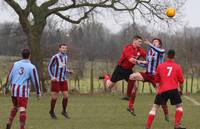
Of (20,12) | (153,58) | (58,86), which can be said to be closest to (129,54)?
(153,58)

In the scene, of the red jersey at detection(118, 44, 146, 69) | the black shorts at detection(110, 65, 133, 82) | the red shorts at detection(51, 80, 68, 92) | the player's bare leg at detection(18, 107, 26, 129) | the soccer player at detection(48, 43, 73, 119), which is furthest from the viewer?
the red shorts at detection(51, 80, 68, 92)

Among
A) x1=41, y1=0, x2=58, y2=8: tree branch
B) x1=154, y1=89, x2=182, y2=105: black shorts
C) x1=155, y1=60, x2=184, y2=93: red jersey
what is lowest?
A: x1=154, y1=89, x2=182, y2=105: black shorts

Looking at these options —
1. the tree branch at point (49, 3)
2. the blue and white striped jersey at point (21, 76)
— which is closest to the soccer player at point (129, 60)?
the blue and white striped jersey at point (21, 76)

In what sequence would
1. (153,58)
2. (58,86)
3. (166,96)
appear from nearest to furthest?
(166,96) → (153,58) → (58,86)

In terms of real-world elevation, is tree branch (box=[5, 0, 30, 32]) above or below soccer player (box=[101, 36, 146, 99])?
above

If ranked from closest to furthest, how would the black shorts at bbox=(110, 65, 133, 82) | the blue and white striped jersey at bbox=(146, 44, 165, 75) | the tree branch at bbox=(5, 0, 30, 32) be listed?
1. the blue and white striped jersey at bbox=(146, 44, 165, 75)
2. the black shorts at bbox=(110, 65, 133, 82)
3. the tree branch at bbox=(5, 0, 30, 32)

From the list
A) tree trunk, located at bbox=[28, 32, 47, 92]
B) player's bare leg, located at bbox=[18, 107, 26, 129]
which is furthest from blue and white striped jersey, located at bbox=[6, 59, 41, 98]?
tree trunk, located at bbox=[28, 32, 47, 92]

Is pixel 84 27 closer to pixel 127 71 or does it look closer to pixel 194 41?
pixel 194 41

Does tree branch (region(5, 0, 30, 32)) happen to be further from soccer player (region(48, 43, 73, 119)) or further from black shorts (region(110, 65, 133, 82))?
black shorts (region(110, 65, 133, 82))

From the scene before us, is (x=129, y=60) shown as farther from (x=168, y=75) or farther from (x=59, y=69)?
(x=168, y=75)

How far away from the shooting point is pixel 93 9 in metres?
35.4

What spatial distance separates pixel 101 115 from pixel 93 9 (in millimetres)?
18441

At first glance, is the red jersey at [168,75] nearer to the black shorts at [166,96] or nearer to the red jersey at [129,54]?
the black shorts at [166,96]

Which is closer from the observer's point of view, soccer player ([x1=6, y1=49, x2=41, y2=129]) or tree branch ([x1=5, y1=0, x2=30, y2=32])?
soccer player ([x1=6, y1=49, x2=41, y2=129])
